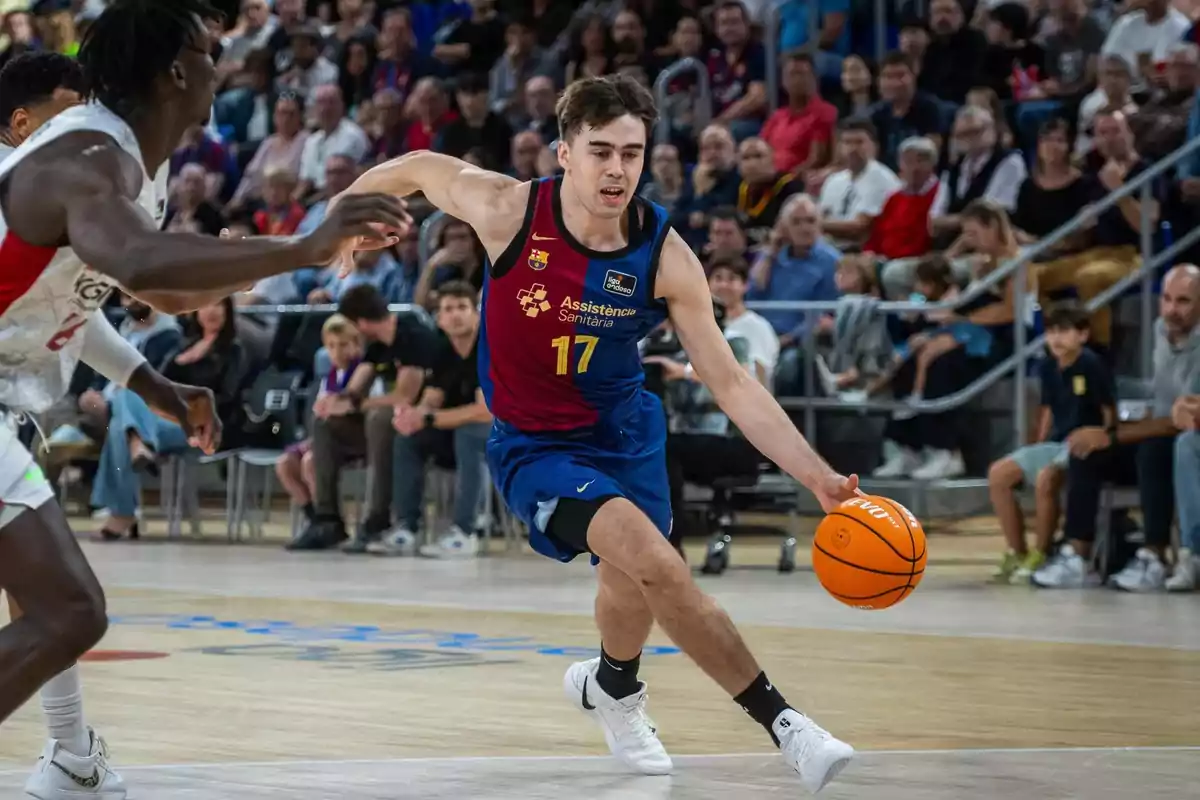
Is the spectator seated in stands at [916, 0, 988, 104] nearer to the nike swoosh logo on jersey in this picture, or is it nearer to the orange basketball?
the orange basketball

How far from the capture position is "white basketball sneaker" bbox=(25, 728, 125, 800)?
4656 millimetres

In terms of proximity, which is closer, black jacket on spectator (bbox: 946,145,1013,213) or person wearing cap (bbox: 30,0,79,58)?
black jacket on spectator (bbox: 946,145,1013,213)

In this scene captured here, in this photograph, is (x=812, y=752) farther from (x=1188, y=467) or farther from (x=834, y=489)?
(x=1188, y=467)

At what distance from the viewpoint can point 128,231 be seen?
151 inches

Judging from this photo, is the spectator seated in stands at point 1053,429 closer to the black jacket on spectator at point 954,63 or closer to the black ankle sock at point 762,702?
the black jacket on spectator at point 954,63

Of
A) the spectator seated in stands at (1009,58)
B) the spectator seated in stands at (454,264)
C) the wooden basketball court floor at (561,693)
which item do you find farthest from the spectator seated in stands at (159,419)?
the spectator seated in stands at (1009,58)

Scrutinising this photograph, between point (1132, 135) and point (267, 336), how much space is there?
647cm

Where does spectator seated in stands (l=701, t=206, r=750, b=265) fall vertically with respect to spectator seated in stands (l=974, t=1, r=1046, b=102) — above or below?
below

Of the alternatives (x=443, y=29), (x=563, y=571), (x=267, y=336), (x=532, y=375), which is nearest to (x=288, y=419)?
(x=267, y=336)

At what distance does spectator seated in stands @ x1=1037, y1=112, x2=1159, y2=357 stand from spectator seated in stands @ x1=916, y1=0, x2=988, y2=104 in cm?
227

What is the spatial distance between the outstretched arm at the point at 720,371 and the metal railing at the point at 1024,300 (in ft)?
22.2

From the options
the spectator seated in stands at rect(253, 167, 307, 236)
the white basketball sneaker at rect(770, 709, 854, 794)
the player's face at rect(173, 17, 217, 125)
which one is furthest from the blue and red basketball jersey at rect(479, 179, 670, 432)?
the spectator seated in stands at rect(253, 167, 307, 236)

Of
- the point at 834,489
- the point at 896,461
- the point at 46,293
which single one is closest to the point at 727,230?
the point at 896,461

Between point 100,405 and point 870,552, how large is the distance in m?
10.2
